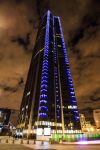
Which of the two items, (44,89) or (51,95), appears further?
(51,95)

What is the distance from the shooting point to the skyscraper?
113875mm

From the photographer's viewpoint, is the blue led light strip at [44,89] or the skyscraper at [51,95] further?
the skyscraper at [51,95]

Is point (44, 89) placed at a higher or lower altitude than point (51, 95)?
higher

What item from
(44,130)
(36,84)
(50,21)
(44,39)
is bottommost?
(44,130)

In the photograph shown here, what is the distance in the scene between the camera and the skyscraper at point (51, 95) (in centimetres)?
11388

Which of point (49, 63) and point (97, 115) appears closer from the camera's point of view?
point (49, 63)

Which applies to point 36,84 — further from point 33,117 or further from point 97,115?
point 97,115

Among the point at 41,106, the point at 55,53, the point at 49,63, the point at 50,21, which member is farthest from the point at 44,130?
the point at 50,21

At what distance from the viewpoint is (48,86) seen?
419 feet

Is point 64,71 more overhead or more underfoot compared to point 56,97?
more overhead

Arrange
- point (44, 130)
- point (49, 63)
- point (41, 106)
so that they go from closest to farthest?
point (44, 130), point (41, 106), point (49, 63)

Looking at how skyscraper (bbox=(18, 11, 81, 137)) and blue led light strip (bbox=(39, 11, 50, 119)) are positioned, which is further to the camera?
skyscraper (bbox=(18, 11, 81, 137))

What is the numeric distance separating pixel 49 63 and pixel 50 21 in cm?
6463

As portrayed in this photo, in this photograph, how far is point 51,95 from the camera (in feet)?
410
